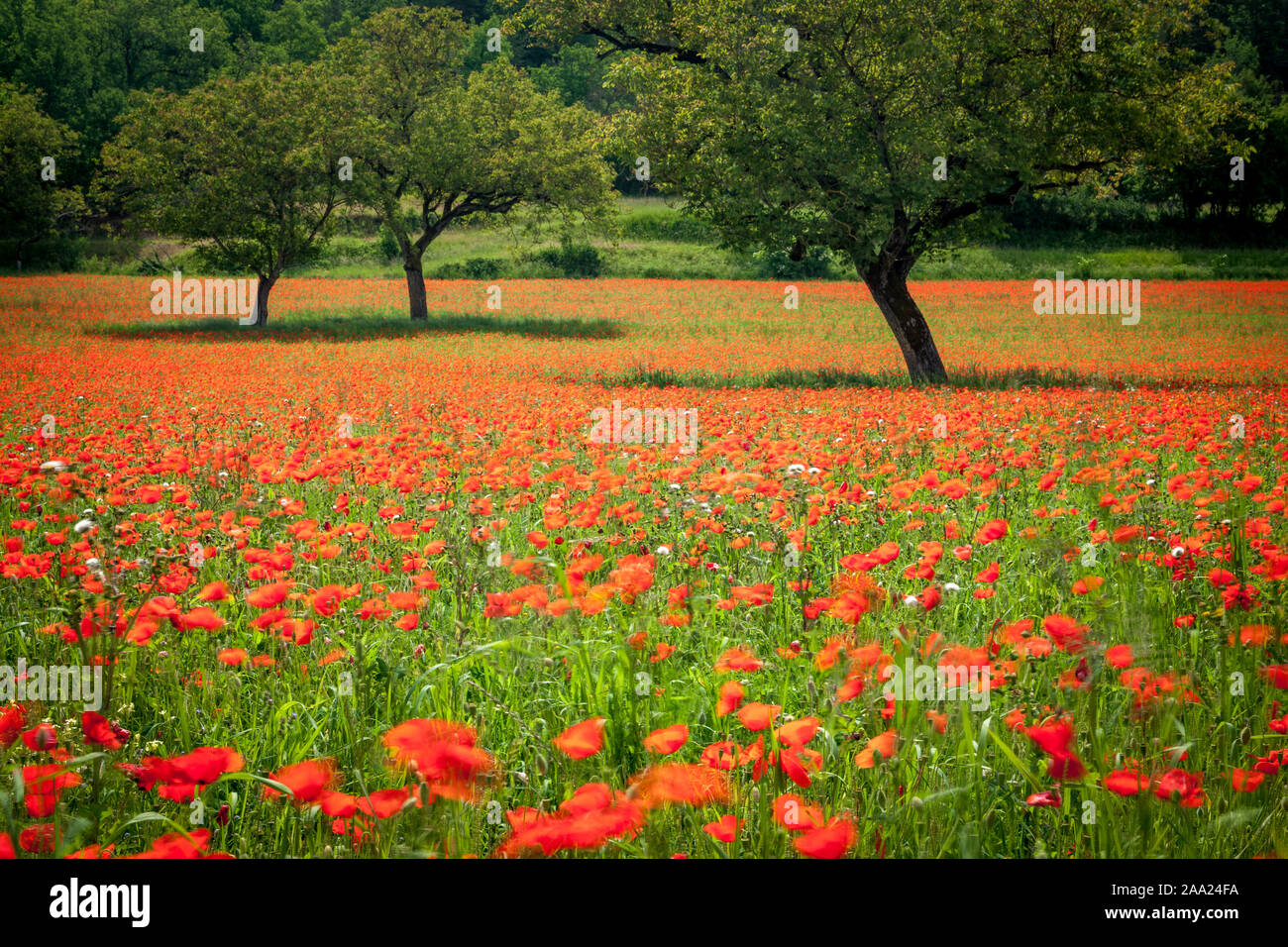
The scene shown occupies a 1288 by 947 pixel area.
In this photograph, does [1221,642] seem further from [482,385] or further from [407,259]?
[407,259]

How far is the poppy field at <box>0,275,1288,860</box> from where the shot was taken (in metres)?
1.66

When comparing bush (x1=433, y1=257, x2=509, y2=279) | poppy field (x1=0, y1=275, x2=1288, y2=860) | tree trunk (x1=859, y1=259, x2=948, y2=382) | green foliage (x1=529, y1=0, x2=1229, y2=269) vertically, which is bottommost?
poppy field (x1=0, y1=275, x2=1288, y2=860)

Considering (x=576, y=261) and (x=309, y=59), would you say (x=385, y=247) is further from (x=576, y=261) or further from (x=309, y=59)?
(x=309, y=59)

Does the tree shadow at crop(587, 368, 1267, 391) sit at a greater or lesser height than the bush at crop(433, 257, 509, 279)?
lesser

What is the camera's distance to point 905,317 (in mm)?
15977

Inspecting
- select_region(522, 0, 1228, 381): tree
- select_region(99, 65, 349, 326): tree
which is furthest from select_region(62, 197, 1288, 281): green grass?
select_region(522, 0, 1228, 381): tree

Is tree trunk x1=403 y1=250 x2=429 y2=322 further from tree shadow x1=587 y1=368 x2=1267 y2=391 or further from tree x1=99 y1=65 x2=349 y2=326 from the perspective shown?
tree shadow x1=587 y1=368 x2=1267 y2=391

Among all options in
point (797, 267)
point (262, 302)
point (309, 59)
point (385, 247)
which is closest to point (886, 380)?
point (262, 302)

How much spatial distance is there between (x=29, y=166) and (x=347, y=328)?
52.0 feet

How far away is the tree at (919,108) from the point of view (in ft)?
46.1

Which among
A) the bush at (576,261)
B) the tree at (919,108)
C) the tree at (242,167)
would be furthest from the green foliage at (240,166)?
the bush at (576,261)

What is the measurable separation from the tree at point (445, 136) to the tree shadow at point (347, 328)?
6.32ft

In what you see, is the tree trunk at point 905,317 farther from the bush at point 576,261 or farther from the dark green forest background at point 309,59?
the bush at point 576,261

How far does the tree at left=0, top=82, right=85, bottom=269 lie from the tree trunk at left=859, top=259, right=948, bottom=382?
27467 mm
